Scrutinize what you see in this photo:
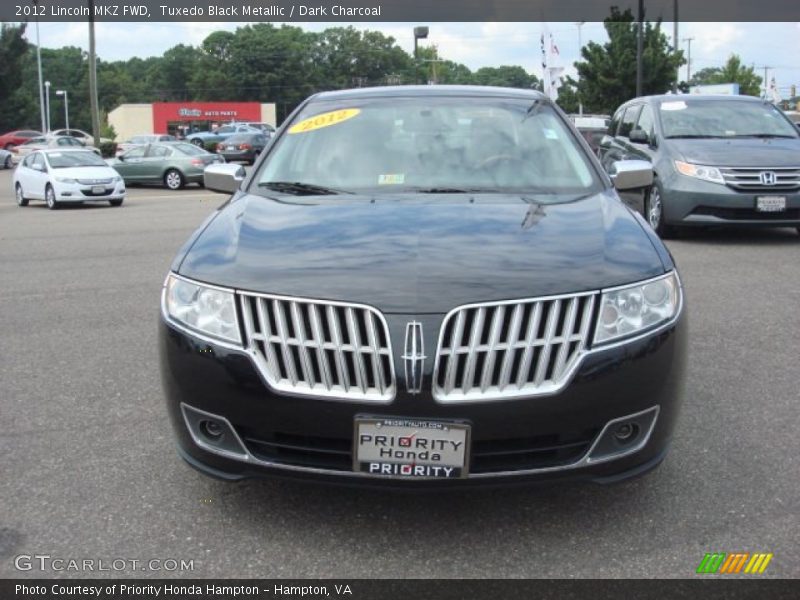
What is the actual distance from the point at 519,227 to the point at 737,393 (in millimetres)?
2037

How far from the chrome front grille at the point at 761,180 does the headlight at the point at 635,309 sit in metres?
6.89

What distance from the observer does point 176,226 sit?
45.2 ft

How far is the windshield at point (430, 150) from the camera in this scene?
404cm

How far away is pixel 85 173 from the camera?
1927 centimetres

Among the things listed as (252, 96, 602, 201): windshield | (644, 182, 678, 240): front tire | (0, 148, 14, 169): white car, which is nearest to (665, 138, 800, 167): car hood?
(644, 182, 678, 240): front tire

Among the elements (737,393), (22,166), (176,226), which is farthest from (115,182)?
(737,393)

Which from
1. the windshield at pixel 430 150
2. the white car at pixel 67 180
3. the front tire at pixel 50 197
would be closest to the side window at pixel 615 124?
the windshield at pixel 430 150

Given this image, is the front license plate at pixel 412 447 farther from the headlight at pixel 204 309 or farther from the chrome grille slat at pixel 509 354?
the headlight at pixel 204 309

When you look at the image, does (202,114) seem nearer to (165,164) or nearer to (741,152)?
A: (165,164)

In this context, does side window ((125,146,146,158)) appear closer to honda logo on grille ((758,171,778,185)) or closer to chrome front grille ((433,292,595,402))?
honda logo on grille ((758,171,778,185))

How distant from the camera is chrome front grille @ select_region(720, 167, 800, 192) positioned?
30.8 ft

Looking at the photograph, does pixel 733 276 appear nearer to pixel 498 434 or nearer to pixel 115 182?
pixel 498 434

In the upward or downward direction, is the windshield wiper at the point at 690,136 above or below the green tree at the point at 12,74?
below

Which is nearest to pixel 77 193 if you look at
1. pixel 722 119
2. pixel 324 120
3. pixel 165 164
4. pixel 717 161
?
pixel 165 164
